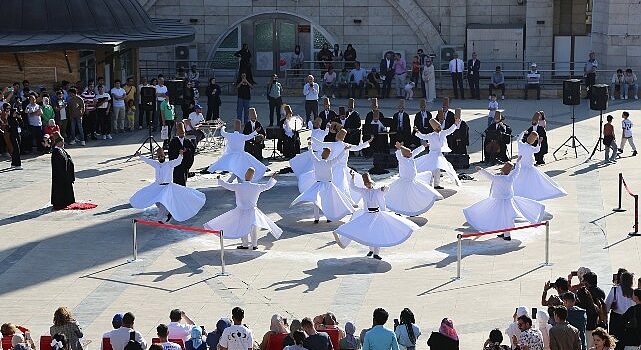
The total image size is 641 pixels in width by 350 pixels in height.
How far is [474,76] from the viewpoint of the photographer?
44438 millimetres

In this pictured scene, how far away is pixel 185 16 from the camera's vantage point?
157 ft

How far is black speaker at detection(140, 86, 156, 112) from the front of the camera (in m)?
35.1

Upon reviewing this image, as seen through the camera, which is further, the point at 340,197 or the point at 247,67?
the point at 247,67

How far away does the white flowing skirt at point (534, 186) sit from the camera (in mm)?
26406

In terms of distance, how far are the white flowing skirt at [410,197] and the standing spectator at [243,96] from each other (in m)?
12.7

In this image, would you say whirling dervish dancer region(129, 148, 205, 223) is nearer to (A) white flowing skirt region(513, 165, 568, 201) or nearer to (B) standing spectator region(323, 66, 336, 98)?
(A) white flowing skirt region(513, 165, 568, 201)

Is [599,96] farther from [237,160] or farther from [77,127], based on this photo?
[77,127]

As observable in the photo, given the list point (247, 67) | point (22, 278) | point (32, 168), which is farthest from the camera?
point (247, 67)

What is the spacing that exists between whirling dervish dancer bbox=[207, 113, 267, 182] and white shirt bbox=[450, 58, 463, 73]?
1628cm

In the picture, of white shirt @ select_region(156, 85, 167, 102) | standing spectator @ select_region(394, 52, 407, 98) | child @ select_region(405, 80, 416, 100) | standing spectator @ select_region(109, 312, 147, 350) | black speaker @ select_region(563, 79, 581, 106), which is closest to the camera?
standing spectator @ select_region(109, 312, 147, 350)

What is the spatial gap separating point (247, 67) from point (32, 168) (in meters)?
10.3

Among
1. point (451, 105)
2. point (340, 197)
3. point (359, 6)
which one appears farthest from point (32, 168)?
point (359, 6)

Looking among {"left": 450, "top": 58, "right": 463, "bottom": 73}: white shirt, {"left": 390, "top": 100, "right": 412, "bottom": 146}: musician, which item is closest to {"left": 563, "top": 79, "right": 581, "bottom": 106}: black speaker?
{"left": 390, "top": 100, "right": 412, "bottom": 146}: musician

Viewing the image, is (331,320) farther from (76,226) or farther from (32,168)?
(32,168)
